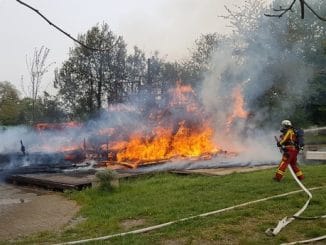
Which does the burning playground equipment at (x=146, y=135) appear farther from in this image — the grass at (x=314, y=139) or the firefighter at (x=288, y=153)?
the grass at (x=314, y=139)

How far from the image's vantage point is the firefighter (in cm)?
1120

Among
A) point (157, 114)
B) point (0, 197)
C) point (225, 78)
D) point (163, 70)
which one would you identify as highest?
point (163, 70)

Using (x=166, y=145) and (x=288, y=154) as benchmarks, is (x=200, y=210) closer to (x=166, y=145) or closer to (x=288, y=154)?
(x=288, y=154)

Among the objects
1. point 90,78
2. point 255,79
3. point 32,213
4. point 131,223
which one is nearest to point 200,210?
point 131,223

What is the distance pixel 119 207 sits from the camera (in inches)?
379

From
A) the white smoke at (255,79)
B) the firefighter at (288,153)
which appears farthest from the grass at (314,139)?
the firefighter at (288,153)

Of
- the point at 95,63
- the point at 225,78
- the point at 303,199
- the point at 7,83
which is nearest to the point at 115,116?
the point at 225,78

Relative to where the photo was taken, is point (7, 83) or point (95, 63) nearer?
point (95, 63)

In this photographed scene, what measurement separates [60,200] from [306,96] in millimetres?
20481

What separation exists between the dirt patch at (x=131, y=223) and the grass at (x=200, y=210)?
0.08 metres

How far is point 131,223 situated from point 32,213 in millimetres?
3113

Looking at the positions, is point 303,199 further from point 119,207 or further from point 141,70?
point 141,70

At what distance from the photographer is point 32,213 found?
9.95 meters

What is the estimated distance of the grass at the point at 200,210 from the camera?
6.73m
